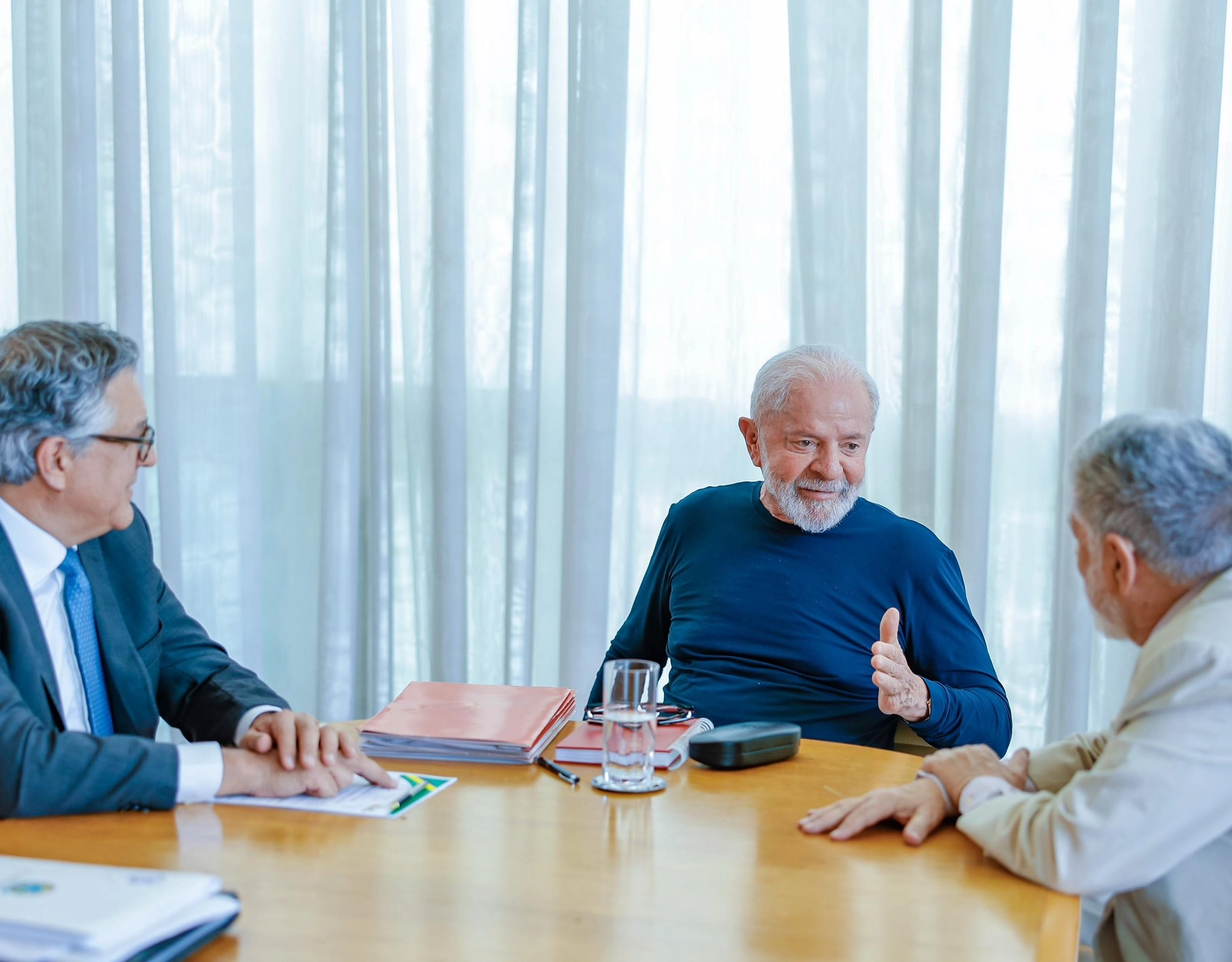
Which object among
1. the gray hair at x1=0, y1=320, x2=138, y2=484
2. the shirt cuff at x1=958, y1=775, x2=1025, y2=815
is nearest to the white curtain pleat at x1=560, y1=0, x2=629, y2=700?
the gray hair at x1=0, y1=320, x2=138, y2=484

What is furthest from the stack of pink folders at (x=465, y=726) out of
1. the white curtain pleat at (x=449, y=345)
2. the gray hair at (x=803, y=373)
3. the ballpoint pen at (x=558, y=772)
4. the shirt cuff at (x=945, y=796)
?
the white curtain pleat at (x=449, y=345)

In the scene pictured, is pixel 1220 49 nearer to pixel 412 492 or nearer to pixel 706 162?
pixel 706 162

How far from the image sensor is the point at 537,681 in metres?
3.16

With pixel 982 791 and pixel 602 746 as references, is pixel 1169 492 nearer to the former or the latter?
pixel 982 791

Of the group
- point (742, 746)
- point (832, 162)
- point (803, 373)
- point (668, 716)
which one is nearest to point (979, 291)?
point (832, 162)

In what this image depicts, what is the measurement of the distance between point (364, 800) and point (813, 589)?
105 cm

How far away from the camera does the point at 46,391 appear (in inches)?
65.6

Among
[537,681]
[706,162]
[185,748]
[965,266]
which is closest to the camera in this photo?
[185,748]

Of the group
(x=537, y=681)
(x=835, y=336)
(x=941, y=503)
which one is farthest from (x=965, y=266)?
(x=537, y=681)

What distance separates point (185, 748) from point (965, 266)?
2.01 meters

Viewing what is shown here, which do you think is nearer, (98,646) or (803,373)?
(98,646)

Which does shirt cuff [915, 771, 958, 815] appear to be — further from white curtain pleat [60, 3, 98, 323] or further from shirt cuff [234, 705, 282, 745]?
white curtain pleat [60, 3, 98, 323]

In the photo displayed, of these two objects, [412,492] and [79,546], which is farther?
[412,492]

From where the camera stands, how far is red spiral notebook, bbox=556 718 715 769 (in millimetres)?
1623
